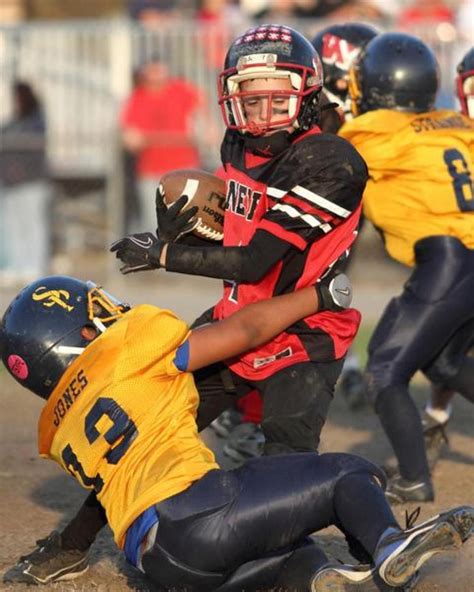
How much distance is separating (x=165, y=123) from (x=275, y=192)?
8.97 m

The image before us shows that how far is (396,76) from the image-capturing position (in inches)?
246

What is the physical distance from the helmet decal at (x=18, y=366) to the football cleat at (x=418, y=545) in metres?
1.32

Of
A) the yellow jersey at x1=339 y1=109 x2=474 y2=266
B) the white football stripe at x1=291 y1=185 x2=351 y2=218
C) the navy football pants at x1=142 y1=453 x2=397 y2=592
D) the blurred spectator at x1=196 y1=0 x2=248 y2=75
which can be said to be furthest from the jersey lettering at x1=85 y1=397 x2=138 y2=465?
the blurred spectator at x1=196 y1=0 x2=248 y2=75

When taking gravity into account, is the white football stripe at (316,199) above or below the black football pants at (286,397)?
above

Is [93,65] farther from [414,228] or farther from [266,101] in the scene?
[266,101]

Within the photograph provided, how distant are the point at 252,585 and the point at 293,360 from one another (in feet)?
2.95

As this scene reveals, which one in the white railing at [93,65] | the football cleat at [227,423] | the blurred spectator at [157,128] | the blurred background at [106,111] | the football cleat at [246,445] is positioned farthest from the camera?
the white railing at [93,65]

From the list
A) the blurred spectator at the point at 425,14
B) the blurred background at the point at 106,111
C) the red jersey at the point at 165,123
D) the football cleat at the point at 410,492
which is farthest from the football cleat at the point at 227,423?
the blurred spectator at the point at 425,14

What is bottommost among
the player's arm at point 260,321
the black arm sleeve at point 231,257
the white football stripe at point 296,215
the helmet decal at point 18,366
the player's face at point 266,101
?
the helmet decal at point 18,366

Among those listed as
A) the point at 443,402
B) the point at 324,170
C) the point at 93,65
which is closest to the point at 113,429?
the point at 324,170

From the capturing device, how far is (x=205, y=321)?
5.31 metres

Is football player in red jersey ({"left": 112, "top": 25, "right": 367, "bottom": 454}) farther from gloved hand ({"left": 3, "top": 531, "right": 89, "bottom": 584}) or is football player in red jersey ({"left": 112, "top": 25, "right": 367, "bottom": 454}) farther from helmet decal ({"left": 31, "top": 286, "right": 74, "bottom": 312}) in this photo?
gloved hand ({"left": 3, "top": 531, "right": 89, "bottom": 584})

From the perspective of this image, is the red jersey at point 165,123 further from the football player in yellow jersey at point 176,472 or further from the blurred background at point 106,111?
the football player in yellow jersey at point 176,472

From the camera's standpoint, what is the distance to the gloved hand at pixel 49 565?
474cm
